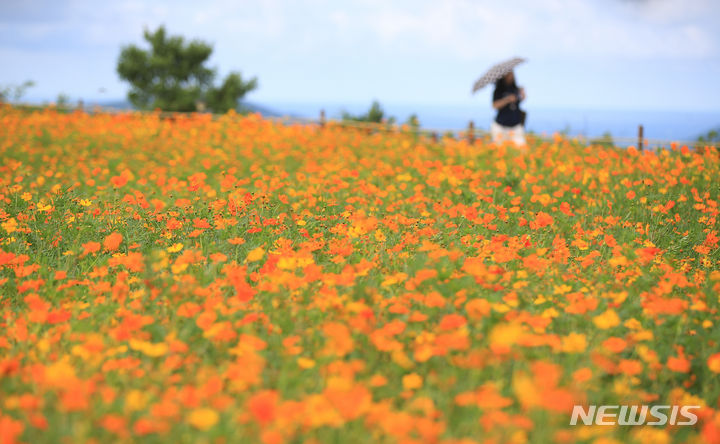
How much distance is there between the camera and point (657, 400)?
9.80 feet

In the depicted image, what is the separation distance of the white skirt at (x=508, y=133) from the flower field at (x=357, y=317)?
12.3ft

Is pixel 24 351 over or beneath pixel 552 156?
beneath

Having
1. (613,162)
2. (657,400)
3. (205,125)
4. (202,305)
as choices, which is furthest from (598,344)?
(205,125)

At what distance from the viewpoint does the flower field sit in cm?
231

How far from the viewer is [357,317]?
303 cm

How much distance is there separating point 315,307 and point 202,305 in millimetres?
635

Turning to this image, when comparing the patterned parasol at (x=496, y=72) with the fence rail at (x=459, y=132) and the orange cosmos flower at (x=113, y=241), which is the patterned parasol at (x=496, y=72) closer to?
the fence rail at (x=459, y=132)

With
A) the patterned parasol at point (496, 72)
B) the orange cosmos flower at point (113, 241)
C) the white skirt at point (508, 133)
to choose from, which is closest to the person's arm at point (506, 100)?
the white skirt at point (508, 133)

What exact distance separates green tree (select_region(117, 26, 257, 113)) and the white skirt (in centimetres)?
2960

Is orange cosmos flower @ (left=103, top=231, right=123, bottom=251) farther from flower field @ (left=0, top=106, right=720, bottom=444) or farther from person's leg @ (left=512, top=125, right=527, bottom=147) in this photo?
person's leg @ (left=512, top=125, right=527, bottom=147)

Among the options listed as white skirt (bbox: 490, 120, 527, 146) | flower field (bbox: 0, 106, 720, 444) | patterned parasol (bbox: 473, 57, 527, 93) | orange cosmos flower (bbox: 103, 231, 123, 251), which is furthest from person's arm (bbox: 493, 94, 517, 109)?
orange cosmos flower (bbox: 103, 231, 123, 251)

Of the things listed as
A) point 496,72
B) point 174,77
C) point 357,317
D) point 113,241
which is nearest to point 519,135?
point 496,72

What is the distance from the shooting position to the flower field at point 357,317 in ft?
7.59

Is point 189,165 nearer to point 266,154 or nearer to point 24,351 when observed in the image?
point 266,154
